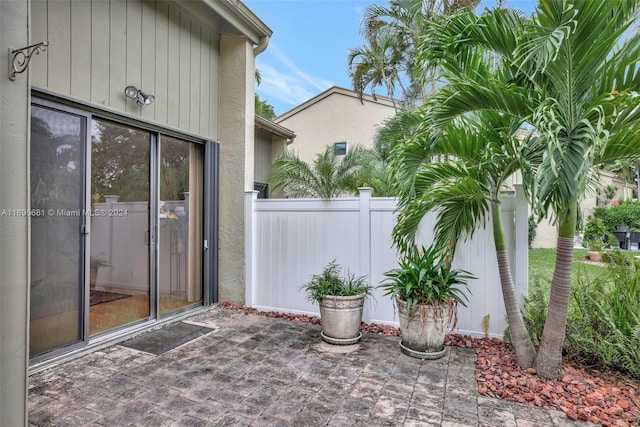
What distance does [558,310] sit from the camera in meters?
2.82

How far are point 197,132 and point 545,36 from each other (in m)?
4.16

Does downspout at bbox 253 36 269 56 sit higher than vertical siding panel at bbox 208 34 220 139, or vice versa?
downspout at bbox 253 36 269 56

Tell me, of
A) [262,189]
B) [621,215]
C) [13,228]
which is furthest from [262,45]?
[621,215]

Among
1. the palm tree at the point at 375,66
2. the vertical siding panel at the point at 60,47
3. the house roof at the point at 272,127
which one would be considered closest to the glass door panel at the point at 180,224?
the vertical siding panel at the point at 60,47

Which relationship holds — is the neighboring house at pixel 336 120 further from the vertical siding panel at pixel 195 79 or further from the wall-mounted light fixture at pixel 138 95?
the wall-mounted light fixture at pixel 138 95

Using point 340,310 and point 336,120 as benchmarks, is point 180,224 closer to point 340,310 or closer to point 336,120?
point 340,310

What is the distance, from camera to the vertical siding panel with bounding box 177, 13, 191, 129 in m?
4.58

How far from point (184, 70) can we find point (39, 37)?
178 centimetres

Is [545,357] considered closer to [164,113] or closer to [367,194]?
→ [367,194]

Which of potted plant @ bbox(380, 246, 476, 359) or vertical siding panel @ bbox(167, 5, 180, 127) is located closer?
potted plant @ bbox(380, 246, 476, 359)

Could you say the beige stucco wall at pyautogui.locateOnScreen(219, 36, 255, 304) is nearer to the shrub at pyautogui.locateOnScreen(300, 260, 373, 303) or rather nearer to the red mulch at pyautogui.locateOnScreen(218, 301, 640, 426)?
the shrub at pyautogui.locateOnScreen(300, 260, 373, 303)

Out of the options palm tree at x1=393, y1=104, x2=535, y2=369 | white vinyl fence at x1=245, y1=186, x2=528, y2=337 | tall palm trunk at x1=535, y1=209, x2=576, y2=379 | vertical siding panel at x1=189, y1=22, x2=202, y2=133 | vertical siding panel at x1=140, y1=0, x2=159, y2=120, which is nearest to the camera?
tall palm trunk at x1=535, y1=209, x2=576, y2=379

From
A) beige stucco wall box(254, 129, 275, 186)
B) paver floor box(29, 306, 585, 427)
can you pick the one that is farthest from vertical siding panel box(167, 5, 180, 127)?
beige stucco wall box(254, 129, 275, 186)

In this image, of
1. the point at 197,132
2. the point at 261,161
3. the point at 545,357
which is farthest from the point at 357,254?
the point at 261,161
